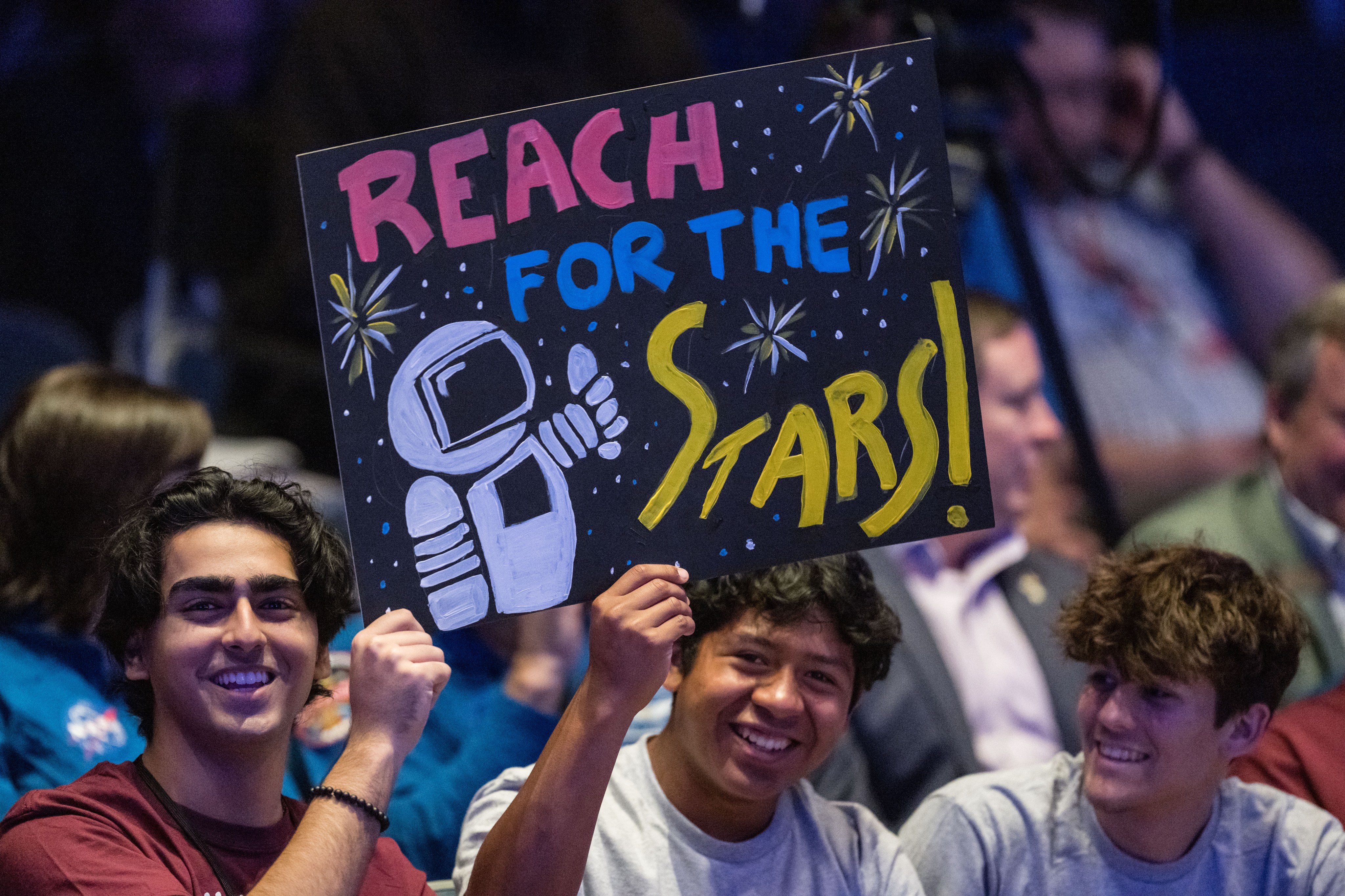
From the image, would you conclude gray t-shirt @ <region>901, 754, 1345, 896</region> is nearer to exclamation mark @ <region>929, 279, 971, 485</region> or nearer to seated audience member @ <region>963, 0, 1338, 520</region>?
exclamation mark @ <region>929, 279, 971, 485</region>

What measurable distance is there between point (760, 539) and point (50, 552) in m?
0.98

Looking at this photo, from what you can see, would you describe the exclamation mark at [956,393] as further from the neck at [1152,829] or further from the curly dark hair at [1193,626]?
the neck at [1152,829]

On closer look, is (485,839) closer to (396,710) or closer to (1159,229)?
(396,710)

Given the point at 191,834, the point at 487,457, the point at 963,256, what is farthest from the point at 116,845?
the point at 963,256

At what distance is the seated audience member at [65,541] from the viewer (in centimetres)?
178

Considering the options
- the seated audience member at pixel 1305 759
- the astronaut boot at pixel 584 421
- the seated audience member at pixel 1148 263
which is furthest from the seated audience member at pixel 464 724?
the seated audience member at pixel 1148 263

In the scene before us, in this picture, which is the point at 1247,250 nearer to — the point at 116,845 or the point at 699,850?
the point at 699,850

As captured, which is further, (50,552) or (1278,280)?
(1278,280)

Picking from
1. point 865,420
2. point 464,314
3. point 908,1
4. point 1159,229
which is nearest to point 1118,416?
point 1159,229

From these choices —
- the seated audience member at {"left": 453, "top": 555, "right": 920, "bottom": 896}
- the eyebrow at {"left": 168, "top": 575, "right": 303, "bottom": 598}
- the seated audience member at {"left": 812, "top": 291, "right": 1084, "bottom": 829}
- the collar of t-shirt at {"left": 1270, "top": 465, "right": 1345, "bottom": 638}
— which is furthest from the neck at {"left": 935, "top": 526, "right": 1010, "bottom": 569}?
the eyebrow at {"left": 168, "top": 575, "right": 303, "bottom": 598}

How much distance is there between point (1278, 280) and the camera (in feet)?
12.3

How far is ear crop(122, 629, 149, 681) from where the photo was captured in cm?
144

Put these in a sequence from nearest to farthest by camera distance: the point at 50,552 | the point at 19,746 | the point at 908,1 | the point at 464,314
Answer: the point at 464,314 → the point at 19,746 → the point at 50,552 → the point at 908,1

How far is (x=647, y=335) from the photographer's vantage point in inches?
58.9
